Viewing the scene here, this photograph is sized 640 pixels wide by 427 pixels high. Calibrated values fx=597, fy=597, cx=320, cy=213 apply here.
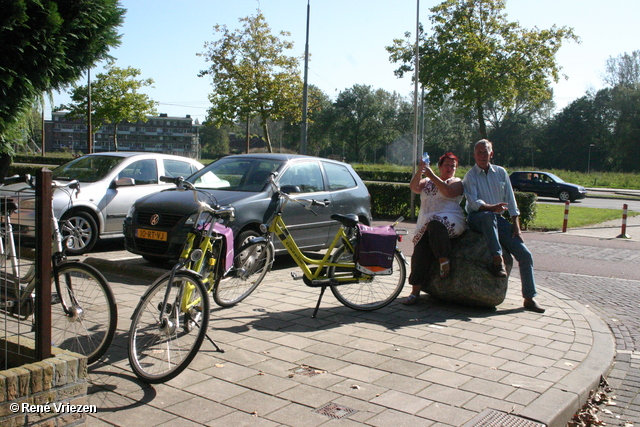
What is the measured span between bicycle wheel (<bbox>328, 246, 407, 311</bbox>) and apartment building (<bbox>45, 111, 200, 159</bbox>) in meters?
120

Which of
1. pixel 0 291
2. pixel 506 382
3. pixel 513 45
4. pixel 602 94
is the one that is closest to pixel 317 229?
pixel 506 382

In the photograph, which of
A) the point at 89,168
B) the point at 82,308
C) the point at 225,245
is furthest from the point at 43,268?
the point at 89,168

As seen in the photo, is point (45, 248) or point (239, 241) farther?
point (239, 241)

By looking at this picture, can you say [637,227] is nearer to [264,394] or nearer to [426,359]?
[426,359]

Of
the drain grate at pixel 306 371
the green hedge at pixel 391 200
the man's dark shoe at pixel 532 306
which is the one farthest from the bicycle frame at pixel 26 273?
the green hedge at pixel 391 200

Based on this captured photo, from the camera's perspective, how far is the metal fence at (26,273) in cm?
311

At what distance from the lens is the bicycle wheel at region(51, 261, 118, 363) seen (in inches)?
161

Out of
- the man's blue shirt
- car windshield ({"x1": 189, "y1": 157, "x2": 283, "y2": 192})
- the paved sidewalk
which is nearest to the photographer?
the paved sidewalk

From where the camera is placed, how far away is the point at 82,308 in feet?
13.6

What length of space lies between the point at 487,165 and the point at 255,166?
11.3 ft

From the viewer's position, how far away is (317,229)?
891cm

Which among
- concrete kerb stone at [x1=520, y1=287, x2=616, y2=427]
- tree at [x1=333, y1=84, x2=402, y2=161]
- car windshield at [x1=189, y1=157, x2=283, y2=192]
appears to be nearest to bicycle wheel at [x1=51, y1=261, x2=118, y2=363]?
concrete kerb stone at [x1=520, y1=287, x2=616, y2=427]

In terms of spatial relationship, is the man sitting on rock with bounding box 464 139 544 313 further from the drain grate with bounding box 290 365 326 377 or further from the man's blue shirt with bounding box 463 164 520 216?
the drain grate with bounding box 290 365 326 377

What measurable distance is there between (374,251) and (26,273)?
331 centimetres
